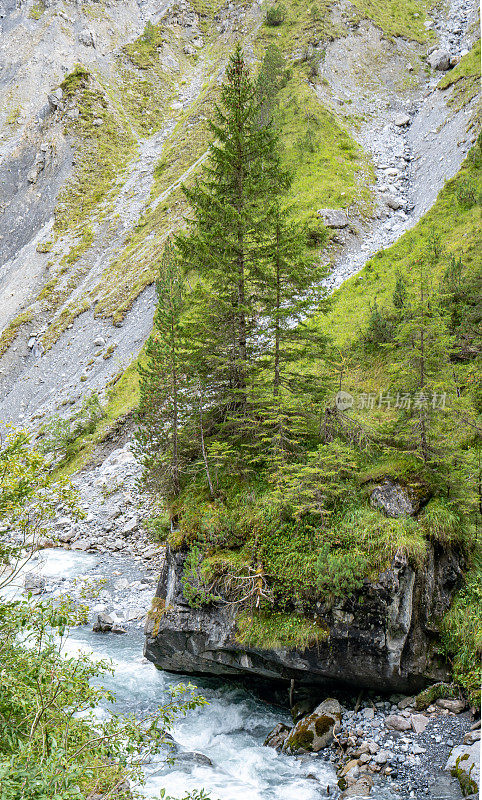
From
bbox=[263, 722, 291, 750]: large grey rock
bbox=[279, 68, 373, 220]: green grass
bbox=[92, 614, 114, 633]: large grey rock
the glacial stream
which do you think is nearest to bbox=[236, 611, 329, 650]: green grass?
bbox=[263, 722, 291, 750]: large grey rock

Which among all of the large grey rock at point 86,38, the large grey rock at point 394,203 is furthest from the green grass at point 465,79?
the large grey rock at point 86,38

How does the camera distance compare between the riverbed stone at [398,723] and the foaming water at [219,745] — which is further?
the riverbed stone at [398,723]

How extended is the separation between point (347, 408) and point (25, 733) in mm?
12231

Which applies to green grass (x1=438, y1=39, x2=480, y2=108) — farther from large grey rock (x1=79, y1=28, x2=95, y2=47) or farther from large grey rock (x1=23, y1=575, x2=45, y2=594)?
large grey rock (x1=79, y1=28, x2=95, y2=47)

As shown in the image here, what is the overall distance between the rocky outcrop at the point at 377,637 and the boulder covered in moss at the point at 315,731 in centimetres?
70

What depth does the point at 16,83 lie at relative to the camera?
72688mm

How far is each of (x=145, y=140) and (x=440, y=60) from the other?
41.7 m

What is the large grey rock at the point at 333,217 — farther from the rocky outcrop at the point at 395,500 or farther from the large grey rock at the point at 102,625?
the large grey rock at the point at 102,625

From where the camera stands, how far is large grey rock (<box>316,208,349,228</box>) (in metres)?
34.9

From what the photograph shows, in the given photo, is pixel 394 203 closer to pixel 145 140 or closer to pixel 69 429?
pixel 69 429

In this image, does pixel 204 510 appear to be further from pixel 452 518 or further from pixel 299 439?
pixel 452 518

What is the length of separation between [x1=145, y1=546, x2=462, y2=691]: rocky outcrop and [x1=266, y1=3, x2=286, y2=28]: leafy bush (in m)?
79.9

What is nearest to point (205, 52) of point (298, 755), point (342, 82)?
point (342, 82)

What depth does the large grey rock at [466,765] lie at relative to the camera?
825cm
